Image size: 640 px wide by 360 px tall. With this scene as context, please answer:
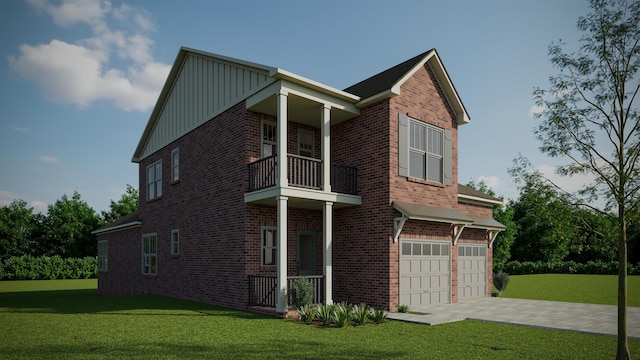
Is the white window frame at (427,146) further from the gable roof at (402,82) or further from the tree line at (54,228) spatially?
the tree line at (54,228)

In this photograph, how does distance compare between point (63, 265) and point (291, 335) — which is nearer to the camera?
point (291, 335)

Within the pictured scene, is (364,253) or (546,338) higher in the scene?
(364,253)

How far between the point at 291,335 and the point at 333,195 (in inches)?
203

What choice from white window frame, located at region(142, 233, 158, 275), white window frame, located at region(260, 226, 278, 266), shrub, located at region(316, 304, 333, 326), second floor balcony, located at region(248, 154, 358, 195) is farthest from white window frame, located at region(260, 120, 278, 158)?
white window frame, located at region(142, 233, 158, 275)

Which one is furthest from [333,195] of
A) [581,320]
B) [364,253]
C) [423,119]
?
[581,320]

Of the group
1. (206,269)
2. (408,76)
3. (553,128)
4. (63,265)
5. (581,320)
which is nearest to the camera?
(553,128)

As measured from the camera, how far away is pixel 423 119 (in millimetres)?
15641

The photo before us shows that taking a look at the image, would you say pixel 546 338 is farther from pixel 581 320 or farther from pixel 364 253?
pixel 364 253

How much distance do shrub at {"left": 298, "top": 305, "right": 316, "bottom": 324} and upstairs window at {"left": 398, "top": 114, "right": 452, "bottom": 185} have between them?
17.5 ft

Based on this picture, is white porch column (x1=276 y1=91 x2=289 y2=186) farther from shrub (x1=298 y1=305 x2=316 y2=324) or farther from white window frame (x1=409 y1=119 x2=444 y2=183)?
white window frame (x1=409 y1=119 x2=444 y2=183)

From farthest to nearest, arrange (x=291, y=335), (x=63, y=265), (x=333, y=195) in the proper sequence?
(x=63, y=265) → (x=333, y=195) → (x=291, y=335)

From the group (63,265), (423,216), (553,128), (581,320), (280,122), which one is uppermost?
(280,122)

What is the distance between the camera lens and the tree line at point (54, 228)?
5166cm

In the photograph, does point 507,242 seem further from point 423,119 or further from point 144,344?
point 144,344
